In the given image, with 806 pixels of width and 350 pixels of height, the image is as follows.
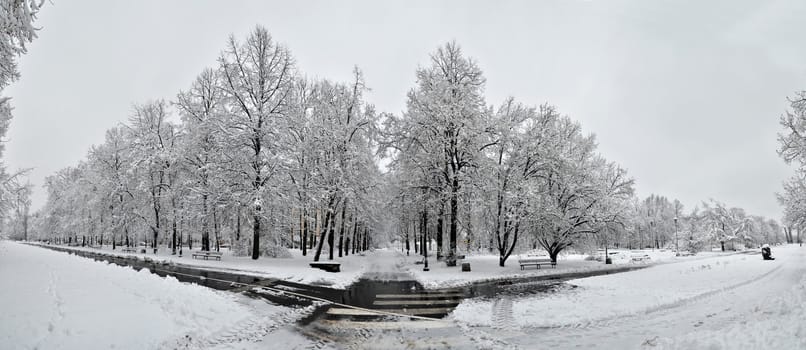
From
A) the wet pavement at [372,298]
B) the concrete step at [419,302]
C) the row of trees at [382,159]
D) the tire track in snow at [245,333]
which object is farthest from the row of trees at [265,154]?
the tire track in snow at [245,333]

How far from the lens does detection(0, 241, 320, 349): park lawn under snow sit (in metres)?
5.87

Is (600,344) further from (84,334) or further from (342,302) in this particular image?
(84,334)

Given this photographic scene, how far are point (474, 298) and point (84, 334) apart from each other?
1097 cm

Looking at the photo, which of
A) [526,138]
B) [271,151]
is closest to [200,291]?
[271,151]

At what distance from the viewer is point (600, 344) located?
Answer: 7.45m

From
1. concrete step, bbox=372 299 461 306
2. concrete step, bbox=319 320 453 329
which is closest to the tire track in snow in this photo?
concrete step, bbox=319 320 453 329

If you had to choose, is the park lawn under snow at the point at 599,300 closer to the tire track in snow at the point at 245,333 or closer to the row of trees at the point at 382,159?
the tire track in snow at the point at 245,333

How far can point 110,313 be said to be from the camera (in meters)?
7.07

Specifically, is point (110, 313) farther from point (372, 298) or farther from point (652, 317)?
point (652, 317)

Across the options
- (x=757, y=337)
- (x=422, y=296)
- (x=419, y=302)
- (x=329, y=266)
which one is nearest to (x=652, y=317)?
(x=757, y=337)

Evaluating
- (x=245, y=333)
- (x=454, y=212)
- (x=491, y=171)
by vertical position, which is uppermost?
(x=491, y=171)

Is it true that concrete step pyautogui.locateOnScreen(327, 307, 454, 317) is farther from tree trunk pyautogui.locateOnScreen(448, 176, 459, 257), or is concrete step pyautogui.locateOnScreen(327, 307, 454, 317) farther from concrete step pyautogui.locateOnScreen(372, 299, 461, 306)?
tree trunk pyautogui.locateOnScreen(448, 176, 459, 257)

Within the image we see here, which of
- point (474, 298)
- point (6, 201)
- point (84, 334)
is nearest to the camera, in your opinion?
point (84, 334)

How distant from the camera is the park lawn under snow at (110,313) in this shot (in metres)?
5.87
